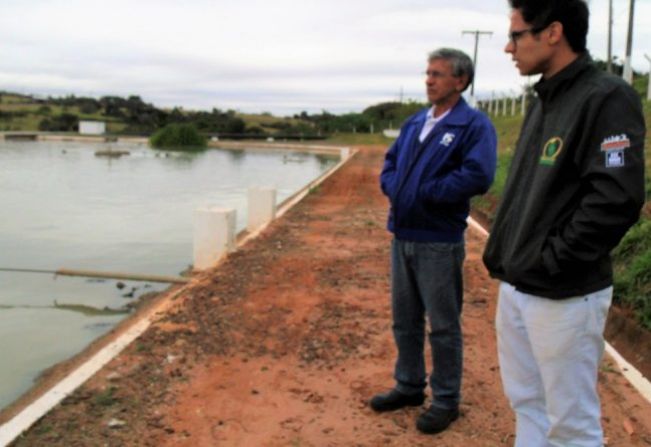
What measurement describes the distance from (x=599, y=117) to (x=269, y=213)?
9.97 metres

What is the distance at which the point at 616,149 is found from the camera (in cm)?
210

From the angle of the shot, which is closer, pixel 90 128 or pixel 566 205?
pixel 566 205

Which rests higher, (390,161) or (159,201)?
(390,161)

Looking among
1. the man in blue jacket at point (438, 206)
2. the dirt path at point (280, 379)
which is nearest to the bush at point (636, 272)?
the dirt path at point (280, 379)

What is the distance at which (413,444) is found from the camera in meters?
3.51

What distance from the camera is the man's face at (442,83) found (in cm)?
334

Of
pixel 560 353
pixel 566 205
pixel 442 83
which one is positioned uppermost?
pixel 442 83

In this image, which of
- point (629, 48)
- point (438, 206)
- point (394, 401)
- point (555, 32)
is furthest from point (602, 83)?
point (629, 48)

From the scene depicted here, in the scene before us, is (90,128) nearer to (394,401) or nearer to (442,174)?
(394,401)

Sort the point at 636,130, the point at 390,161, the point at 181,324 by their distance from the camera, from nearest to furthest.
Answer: the point at 636,130 → the point at 390,161 → the point at 181,324

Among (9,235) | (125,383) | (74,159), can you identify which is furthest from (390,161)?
(74,159)

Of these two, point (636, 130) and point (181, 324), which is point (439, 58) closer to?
point (636, 130)

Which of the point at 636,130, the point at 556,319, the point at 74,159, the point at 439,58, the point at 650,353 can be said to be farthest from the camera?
the point at 74,159

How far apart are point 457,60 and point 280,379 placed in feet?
7.33
